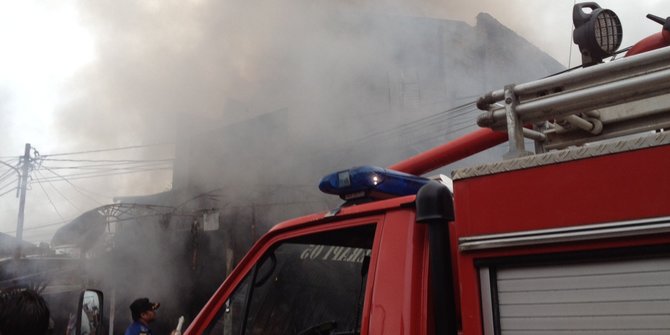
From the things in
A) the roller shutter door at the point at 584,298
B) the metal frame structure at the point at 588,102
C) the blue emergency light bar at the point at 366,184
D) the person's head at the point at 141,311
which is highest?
the metal frame structure at the point at 588,102

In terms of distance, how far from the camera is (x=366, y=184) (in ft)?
5.55

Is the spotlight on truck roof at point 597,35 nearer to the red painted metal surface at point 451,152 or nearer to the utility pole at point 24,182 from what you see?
the red painted metal surface at point 451,152

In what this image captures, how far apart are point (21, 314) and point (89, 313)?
3.26 ft

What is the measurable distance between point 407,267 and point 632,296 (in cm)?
57

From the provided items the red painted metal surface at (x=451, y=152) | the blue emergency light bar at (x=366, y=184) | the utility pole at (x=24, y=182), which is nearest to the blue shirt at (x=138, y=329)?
the red painted metal surface at (x=451, y=152)

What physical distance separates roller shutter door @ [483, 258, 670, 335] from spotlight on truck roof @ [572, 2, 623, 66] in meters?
1.08

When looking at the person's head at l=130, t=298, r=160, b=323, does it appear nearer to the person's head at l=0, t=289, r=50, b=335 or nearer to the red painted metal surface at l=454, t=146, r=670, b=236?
the person's head at l=0, t=289, r=50, b=335

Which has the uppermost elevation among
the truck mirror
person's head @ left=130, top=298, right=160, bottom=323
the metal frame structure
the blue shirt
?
the metal frame structure

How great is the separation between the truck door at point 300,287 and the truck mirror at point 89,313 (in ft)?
2.74

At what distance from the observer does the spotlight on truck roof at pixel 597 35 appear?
1869 millimetres

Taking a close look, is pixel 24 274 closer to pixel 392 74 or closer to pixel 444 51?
pixel 392 74

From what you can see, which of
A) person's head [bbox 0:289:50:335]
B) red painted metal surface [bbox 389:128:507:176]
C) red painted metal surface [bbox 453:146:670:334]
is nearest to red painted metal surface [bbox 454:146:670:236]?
red painted metal surface [bbox 453:146:670:334]

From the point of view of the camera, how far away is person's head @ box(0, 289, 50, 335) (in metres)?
1.44

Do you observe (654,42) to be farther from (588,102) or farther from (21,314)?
(21,314)
